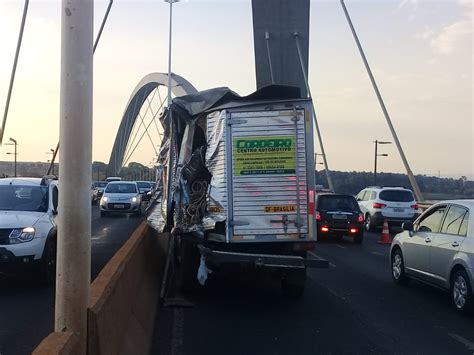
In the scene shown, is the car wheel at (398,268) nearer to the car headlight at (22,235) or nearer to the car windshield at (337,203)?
the car headlight at (22,235)

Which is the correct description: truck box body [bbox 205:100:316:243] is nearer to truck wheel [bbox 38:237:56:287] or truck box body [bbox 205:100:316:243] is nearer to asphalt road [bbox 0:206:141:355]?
asphalt road [bbox 0:206:141:355]

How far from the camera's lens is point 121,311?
5215 mm

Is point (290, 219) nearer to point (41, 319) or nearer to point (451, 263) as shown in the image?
point (451, 263)

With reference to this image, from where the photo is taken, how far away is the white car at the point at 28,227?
910 cm

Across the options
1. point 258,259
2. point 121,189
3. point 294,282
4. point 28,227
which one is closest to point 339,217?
point 294,282

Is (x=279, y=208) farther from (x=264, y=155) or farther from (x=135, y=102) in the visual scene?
(x=135, y=102)

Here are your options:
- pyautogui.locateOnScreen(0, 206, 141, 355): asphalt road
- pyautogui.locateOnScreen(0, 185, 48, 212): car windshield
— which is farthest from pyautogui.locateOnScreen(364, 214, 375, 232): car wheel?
pyautogui.locateOnScreen(0, 185, 48, 212): car windshield

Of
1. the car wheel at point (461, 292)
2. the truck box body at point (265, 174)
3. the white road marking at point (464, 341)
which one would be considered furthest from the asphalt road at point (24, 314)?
the car wheel at point (461, 292)

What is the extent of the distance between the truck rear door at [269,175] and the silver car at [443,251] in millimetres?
2152

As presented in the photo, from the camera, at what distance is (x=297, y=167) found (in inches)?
345

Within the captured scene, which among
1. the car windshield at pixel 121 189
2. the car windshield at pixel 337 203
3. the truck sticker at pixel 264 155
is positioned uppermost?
the truck sticker at pixel 264 155

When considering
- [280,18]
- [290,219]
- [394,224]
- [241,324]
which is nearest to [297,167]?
[290,219]

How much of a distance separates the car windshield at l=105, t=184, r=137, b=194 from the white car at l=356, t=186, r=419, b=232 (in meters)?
13.1

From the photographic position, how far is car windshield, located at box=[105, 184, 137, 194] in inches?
1202
